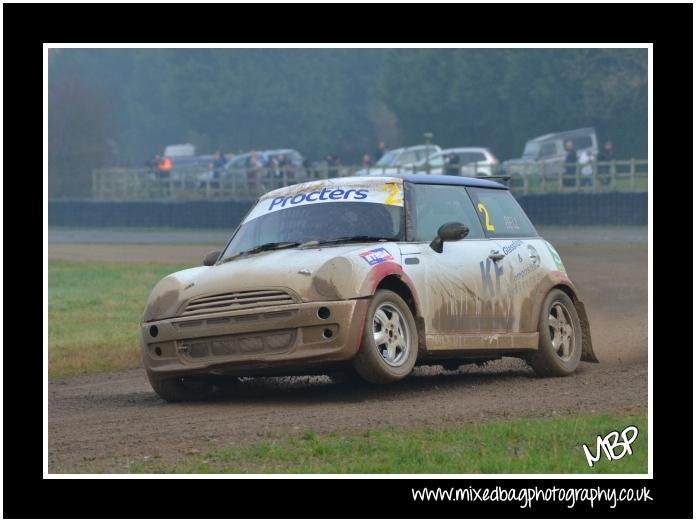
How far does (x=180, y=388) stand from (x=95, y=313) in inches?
374

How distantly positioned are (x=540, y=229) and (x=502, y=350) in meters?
24.6

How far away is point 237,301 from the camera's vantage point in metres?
9.90

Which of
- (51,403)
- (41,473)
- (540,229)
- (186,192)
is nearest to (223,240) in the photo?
(540,229)

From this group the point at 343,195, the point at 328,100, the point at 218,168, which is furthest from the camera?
the point at 328,100

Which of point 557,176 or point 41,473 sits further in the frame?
point 557,176

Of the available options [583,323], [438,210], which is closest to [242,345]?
[438,210]

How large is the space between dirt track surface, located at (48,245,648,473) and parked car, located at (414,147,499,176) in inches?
1137

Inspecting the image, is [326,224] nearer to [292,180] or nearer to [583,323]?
[583,323]

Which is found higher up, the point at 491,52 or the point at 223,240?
the point at 491,52

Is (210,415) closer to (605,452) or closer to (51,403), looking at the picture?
(51,403)

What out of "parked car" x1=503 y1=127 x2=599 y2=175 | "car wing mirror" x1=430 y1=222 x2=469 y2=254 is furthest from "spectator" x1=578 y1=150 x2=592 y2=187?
"car wing mirror" x1=430 y1=222 x2=469 y2=254

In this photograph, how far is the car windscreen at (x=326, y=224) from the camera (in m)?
10.8

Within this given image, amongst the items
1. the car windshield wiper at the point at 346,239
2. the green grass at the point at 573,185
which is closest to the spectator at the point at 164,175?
the green grass at the point at 573,185

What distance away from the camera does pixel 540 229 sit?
116ft
